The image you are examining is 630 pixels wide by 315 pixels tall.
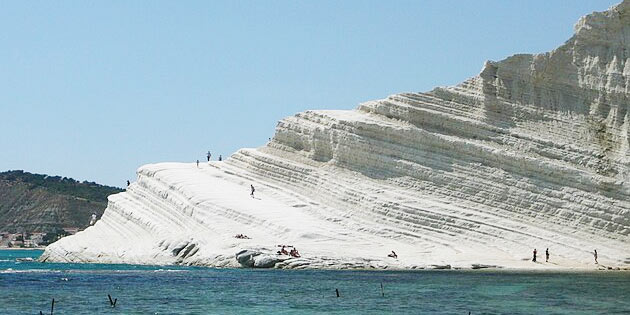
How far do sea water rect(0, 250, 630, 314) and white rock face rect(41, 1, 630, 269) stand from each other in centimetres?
551

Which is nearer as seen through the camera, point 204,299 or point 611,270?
point 204,299

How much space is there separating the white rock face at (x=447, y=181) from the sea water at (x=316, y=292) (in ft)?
18.1

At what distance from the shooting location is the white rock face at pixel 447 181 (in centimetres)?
5656

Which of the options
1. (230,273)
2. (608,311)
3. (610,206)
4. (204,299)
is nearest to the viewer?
(608,311)

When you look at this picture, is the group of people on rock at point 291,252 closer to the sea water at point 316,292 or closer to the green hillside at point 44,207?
the sea water at point 316,292

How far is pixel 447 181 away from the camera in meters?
60.2

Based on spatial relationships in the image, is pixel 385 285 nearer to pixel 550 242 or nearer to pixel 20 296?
pixel 20 296

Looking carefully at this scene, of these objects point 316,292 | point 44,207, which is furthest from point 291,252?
point 44,207

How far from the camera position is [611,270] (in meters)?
53.5

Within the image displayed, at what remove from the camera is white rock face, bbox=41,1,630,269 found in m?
56.6

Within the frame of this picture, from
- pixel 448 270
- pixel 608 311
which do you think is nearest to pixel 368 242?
pixel 448 270

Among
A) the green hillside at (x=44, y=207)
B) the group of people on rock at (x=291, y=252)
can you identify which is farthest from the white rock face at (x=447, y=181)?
the green hillside at (x=44, y=207)

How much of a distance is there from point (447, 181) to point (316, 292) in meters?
22.4

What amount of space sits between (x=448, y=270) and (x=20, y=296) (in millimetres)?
20383
